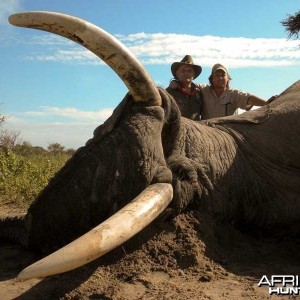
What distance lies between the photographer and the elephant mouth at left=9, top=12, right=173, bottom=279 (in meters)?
2.34

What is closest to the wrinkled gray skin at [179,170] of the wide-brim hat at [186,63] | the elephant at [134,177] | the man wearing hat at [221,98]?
the elephant at [134,177]

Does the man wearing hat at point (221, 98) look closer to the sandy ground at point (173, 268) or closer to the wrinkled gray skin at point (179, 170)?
the wrinkled gray skin at point (179, 170)

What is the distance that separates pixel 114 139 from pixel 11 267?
1114mm

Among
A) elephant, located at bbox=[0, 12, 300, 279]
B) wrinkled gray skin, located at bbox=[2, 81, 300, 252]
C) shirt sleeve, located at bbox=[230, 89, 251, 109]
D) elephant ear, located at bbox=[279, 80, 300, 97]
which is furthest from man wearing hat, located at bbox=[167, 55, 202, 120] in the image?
elephant, located at bbox=[0, 12, 300, 279]

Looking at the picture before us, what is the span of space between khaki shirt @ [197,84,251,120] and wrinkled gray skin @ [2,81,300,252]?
2.76 metres

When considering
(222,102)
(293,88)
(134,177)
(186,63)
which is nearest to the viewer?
(134,177)

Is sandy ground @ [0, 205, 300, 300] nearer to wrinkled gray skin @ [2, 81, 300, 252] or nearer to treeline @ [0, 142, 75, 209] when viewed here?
wrinkled gray skin @ [2, 81, 300, 252]

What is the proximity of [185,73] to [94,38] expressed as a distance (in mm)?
4175

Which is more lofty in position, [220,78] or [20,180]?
[220,78]

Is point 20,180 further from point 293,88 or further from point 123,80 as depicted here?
point 123,80

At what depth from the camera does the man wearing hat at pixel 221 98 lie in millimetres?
6926

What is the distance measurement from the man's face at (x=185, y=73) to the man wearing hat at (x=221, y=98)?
0.96ft

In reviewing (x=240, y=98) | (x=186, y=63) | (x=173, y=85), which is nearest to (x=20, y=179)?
(x=173, y=85)

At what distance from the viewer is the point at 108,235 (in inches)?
90.7
